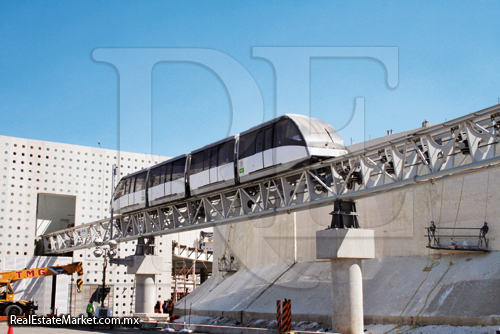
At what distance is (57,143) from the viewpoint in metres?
42.3

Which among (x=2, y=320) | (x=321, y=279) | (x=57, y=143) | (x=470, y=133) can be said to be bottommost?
(x=2, y=320)

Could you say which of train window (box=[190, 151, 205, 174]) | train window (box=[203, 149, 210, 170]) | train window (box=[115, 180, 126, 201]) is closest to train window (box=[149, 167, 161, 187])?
train window (box=[190, 151, 205, 174])

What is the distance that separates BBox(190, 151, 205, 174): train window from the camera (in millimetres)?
24125

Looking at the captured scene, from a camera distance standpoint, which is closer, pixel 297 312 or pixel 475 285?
pixel 475 285

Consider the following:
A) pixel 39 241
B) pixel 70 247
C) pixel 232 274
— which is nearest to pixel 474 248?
pixel 232 274

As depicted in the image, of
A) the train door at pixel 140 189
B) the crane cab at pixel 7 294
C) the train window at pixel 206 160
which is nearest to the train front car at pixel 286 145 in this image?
the train window at pixel 206 160

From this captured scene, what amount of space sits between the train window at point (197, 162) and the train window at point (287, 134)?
18.9 feet

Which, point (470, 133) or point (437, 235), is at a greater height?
point (470, 133)

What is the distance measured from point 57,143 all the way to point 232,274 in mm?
19424

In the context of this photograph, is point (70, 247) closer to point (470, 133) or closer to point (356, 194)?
point (356, 194)

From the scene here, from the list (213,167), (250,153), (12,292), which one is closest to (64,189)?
(12,292)

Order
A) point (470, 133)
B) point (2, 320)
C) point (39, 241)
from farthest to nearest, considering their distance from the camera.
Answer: point (39, 241)
point (2, 320)
point (470, 133)

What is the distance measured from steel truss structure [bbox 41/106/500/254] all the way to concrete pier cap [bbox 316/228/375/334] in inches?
59.9

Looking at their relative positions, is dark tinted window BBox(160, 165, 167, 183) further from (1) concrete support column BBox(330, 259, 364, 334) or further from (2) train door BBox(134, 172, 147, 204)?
(1) concrete support column BBox(330, 259, 364, 334)
